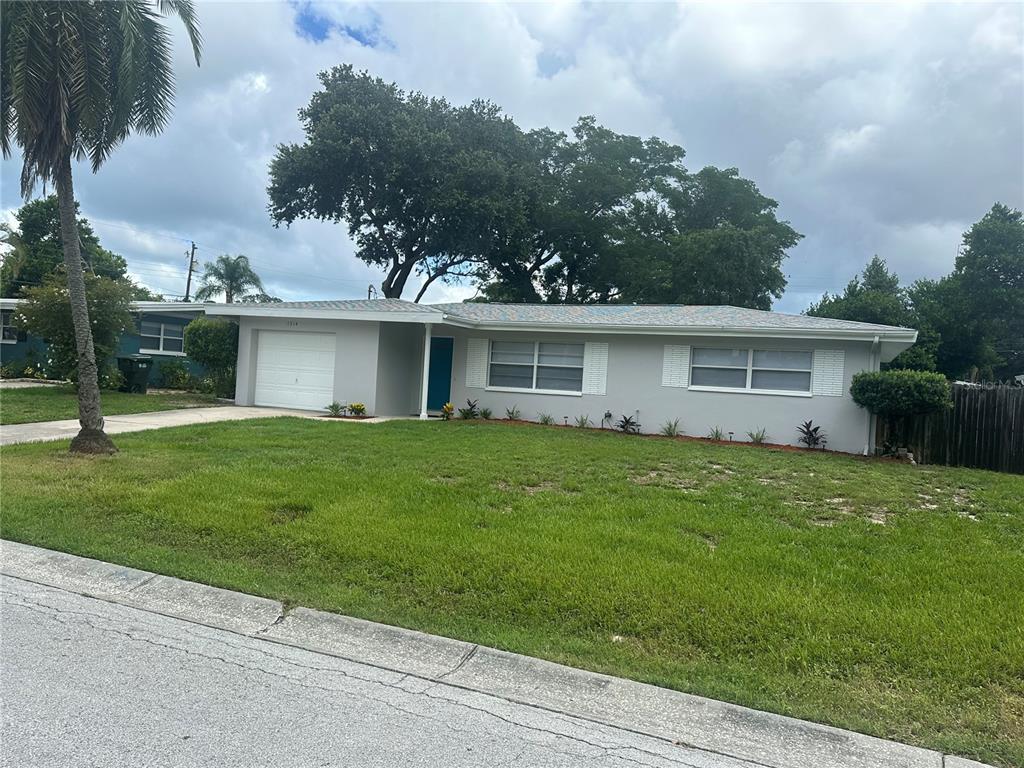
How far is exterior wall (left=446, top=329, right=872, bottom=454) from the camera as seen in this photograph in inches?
564

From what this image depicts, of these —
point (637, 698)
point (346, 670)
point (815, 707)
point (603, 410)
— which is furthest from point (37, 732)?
point (603, 410)

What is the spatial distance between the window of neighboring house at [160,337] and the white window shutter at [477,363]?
41.9ft

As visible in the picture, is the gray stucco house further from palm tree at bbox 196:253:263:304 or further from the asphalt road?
palm tree at bbox 196:253:263:304

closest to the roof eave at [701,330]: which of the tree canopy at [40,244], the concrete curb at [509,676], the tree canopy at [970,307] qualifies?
the concrete curb at [509,676]

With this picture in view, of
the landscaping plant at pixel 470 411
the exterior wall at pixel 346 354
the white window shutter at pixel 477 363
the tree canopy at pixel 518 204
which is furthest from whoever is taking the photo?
the tree canopy at pixel 518 204

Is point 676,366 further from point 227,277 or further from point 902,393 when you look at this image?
point 227,277

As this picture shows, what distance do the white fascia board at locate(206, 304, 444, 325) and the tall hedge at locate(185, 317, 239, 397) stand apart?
1.36m

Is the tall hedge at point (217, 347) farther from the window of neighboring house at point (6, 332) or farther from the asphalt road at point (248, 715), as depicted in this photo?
the asphalt road at point (248, 715)

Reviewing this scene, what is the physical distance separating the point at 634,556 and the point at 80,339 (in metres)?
8.42

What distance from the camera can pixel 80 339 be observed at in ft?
32.4

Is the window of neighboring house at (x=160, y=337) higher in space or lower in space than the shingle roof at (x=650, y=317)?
lower

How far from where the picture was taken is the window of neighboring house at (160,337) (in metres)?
24.8

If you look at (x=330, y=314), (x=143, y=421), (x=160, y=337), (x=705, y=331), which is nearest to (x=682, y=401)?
(x=705, y=331)

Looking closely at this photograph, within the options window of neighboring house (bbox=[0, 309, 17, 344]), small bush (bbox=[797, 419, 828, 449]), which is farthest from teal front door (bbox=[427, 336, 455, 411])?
window of neighboring house (bbox=[0, 309, 17, 344])
